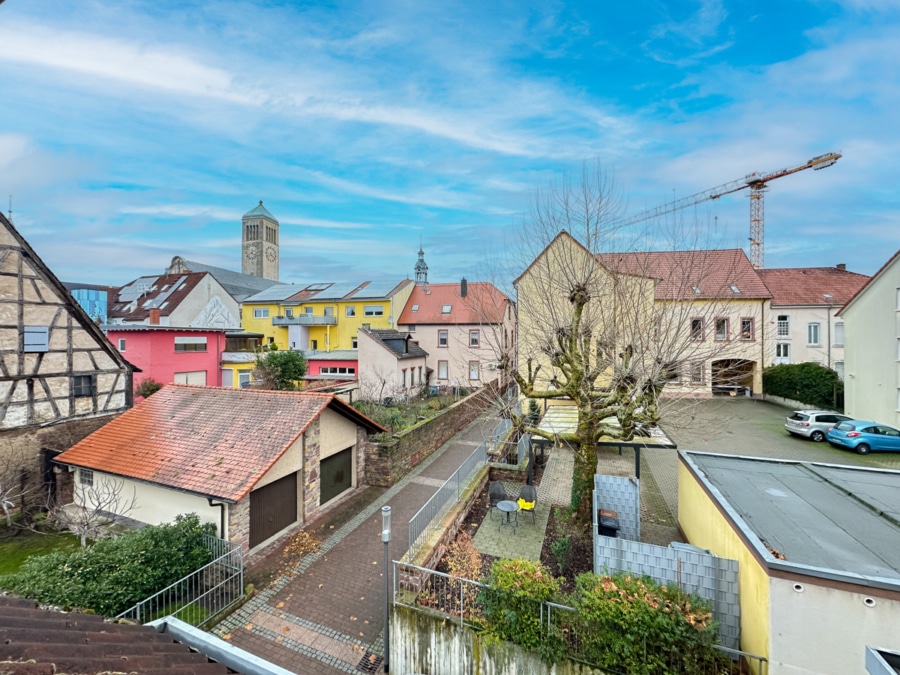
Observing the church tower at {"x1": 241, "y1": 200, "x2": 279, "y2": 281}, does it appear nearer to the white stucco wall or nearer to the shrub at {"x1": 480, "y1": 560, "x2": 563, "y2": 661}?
the shrub at {"x1": 480, "y1": 560, "x2": 563, "y2": 661}

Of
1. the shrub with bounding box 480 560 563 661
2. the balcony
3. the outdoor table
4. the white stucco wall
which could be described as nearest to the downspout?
the shrub with bounding box 480 560 563 661

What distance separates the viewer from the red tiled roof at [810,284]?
27109mm

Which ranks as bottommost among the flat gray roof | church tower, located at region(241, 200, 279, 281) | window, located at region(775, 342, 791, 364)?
the flat gray roof

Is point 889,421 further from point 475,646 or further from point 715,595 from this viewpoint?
point 475,646

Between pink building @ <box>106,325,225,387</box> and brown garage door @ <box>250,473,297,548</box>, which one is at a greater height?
pink building @ <box>106,325,225,387</box>

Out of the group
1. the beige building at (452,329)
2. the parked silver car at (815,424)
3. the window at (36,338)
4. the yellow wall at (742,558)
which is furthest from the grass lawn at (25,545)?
the parked silver car at (815,424)

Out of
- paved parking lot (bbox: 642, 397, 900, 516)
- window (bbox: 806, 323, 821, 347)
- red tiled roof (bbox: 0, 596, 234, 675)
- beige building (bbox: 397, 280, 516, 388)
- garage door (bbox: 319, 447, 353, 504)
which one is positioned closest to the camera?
red tiled roof (bbox: 0, 596, 234, 675)

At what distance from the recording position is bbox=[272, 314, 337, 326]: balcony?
34719 mm

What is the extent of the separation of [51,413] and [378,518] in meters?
11.9

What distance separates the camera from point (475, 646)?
5891 mm

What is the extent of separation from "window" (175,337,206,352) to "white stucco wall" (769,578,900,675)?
2695 centimetres

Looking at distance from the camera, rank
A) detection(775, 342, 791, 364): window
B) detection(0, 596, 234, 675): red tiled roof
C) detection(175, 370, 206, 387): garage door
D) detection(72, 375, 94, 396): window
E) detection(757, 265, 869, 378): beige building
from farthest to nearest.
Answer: detection(775, 342, 791, 364): window, detection(757, 265, 869, 378): beige building, detection(175, 370, 206, 387): garage door, detection(72, 375, 94, 396): window, detection(0, 596, 234, 675): red tiled roof

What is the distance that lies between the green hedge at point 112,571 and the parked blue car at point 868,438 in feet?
75.4

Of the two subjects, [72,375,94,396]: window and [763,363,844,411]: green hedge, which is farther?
[763,363,844,411]: green hedge
